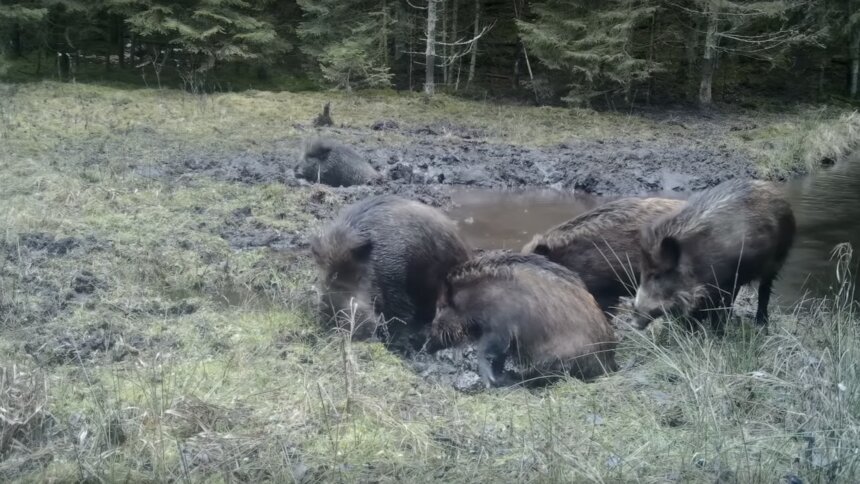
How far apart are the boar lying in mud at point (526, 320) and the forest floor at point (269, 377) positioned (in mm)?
249

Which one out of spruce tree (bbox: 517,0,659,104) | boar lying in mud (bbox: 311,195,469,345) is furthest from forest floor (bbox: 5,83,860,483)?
spruce tree (bbox: 517,0,659,104)

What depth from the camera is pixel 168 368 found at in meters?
4.90

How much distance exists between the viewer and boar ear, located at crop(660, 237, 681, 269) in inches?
239

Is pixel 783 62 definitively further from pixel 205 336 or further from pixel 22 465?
pixel 22 465

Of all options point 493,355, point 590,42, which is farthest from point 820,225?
point 590,42

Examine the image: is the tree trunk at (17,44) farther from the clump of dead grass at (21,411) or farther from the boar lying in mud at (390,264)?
the clump of dead grass at (21,411)

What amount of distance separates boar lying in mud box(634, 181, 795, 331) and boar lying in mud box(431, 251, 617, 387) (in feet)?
2.24

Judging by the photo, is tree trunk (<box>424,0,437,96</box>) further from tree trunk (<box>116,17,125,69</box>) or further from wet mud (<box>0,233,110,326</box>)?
wet mud (<box>0,233,110,326</box>)

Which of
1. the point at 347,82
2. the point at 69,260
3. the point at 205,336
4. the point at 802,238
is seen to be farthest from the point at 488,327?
the point at 347,82

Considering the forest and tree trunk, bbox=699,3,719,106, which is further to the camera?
tree trunk, bbox=699,3,719,106

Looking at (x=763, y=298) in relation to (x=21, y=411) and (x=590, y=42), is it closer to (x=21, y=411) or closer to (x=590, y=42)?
(x=21, y=411)

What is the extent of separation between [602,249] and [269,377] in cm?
299

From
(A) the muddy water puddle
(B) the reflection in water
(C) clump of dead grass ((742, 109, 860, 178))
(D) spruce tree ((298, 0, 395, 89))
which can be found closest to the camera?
(B) the reflection in water

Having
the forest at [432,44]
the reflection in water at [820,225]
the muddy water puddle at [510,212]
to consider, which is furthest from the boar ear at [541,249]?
the forest at [432,44]
